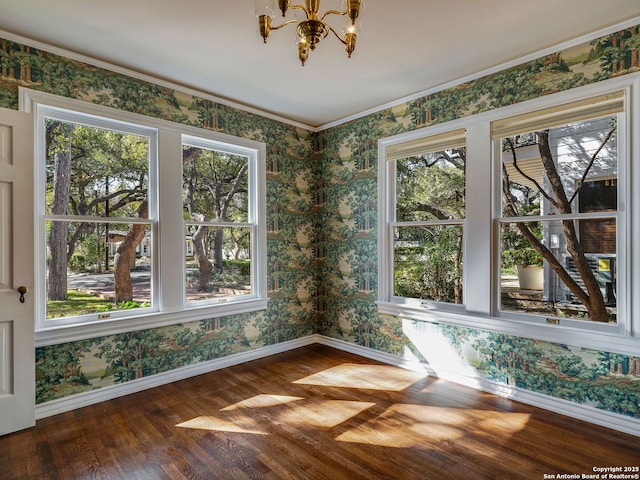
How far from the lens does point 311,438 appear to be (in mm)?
2344

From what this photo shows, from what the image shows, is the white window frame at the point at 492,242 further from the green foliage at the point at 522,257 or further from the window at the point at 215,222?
the window at the point at 215,222

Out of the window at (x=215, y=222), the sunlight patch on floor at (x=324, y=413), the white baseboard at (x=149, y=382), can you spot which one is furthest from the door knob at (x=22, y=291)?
the sunlight patch on floor at (x=324, y=413)

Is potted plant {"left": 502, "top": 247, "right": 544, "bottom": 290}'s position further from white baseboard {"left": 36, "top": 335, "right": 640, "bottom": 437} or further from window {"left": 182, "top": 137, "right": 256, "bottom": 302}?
window {"left": 182, "top": 137, "right": 256, "bottom": 302}

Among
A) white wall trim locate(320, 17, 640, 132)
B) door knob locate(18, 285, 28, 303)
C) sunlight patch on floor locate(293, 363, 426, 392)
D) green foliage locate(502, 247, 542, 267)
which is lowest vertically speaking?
sunlight patch on floor locate(293, 363, 426, 392)

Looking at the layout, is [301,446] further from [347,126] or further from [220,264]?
[347,126]

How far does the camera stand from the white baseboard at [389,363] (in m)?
2.50

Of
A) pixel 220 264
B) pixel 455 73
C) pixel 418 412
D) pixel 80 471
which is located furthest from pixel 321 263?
pixel 80 471

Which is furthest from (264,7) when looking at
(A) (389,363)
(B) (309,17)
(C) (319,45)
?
(A) (389,363)

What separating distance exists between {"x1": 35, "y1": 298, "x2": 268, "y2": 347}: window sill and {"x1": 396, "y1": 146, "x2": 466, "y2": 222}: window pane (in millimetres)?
1959

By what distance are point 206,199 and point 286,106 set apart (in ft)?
4.46

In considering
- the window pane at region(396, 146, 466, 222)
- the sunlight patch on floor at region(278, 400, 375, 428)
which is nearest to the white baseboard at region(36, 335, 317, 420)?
the sunlight patch on floor at region(278, 400, 375, 428)

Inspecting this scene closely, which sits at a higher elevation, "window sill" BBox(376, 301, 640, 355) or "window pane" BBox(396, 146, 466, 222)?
"window pane" BBox(396, 146, 466, 222)

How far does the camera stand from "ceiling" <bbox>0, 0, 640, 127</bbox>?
7.43ft

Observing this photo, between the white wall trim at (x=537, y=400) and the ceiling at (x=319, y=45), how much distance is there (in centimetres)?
272
